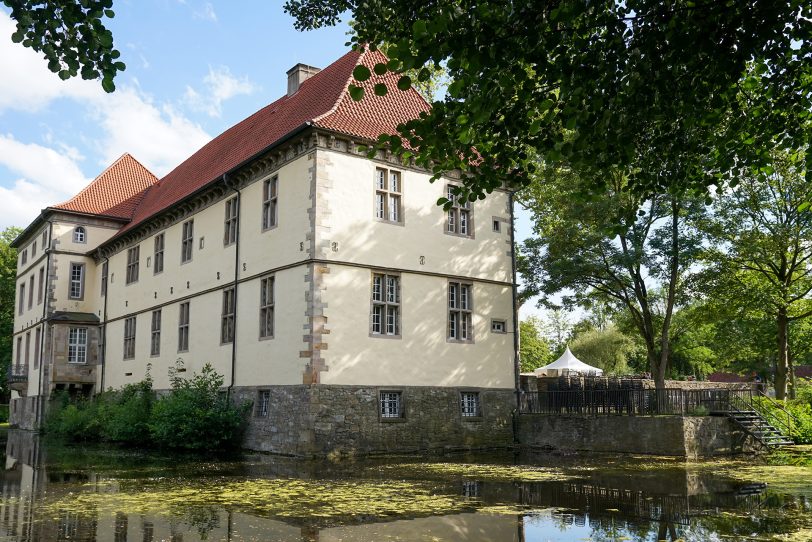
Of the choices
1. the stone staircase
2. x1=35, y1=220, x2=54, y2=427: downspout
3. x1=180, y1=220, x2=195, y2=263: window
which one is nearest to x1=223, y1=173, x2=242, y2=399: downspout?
x1=180, y1=220, x2=195, y2=263: window

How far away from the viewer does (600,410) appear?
21.8 metres

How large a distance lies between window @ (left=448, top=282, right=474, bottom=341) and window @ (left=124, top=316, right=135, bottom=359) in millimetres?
15706

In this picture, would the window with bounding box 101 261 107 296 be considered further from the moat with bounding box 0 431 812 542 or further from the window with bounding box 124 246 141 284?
the moat with bounding box 0 431 812 542

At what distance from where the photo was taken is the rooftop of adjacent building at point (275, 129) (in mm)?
22078

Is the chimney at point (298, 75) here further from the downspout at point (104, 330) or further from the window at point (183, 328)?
the downspout at point (104, 330)

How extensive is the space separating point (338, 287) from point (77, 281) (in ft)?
74.0

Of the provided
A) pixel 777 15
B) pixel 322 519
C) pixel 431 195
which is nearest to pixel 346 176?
pixel 431 195

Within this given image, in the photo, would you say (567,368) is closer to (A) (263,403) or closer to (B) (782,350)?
(B) (782,350)

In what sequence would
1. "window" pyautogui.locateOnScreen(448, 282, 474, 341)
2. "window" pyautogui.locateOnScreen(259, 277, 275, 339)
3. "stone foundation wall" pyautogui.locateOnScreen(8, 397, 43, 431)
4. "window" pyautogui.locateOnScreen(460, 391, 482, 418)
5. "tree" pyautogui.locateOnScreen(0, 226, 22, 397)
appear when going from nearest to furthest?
"window" pyautogui.locateOnScreen(259, 277, 275, 339) → "window" pyautogui.locateOnScreen(460, 391, 482, 418) → "window" pyautogui.locateOnScreen(448, 282, 474, 341) → "stone foundation wall" pyautogui.locateOnScreen(8, 397, 43, 431) → "tree" pyautogui.locateOnScreen(0, 226, 22, 397)

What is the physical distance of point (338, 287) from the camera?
66.7 feet

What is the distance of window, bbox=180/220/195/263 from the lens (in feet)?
90.0

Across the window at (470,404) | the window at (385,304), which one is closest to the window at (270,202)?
the window at (385,304)

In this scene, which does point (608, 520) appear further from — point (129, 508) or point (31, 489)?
point (31, 489)

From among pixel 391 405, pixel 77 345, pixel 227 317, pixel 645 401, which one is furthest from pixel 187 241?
pixel 645 401
